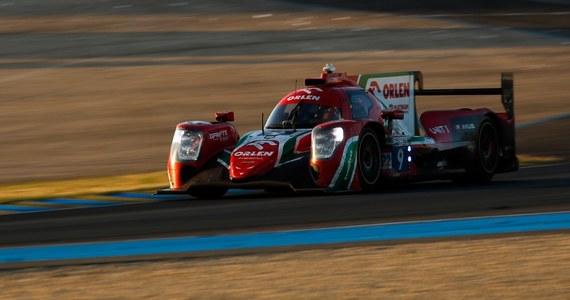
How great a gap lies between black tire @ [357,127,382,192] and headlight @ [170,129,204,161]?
175 centimetres

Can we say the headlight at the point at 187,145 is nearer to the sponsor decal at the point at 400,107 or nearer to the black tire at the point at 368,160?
the black tire at the point at 368,160

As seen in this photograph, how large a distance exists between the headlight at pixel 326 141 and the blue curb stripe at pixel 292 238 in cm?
205

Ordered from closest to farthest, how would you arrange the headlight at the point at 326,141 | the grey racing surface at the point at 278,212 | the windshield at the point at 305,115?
1. the grey racing surface at the point at 278,212
2. the headlight at the point at 326,141
3. the windshield at the point at 305,115

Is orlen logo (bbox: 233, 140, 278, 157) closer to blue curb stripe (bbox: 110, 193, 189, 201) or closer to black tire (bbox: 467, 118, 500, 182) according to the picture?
blue curb stripe (bbox: 110, 193, 189, 201)

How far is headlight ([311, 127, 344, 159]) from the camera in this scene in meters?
12.3

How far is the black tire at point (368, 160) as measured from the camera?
12665 mm

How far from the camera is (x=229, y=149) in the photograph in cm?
1316

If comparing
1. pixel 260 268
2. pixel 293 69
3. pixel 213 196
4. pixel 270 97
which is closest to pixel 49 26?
pixel 293 69

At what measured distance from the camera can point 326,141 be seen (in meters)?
12.3

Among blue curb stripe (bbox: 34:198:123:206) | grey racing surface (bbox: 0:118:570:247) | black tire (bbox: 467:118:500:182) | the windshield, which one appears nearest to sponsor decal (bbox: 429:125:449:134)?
black tire (bbox: 467:118:500:182)

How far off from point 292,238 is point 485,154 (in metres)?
5.23

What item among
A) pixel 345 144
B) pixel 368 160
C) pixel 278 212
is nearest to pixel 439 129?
pixel 368 160

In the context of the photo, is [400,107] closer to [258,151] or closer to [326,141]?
[326,141]

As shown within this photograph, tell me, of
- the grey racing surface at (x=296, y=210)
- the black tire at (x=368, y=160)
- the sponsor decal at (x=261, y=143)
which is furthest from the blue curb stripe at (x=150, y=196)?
the black tire at (x=368, y=160)
